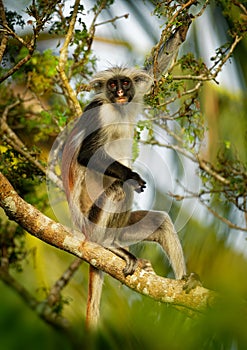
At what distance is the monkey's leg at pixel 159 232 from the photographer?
449 cm

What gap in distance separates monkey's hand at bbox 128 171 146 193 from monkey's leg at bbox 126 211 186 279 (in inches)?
12.5

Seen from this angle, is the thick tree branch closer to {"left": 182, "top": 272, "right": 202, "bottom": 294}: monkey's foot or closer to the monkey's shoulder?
{"left": 182, "top": 272, "right": 202, "bottom": 294}: monkey's foot

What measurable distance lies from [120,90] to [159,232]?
165cm

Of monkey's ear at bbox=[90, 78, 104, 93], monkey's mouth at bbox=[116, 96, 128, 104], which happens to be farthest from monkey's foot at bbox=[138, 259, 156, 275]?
monkey's ear at bbox=[90, 78, 104, 93]

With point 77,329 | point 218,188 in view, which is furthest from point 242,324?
point 218,188

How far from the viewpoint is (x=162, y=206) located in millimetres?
5195

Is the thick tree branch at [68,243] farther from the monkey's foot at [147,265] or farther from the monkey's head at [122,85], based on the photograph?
the monkey's head at [122,85]

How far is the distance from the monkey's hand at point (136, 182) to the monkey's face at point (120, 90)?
987mm

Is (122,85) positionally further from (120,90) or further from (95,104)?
(95,104)

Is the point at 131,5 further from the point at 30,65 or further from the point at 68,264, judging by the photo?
the point at 68,264

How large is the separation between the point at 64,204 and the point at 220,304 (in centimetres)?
637

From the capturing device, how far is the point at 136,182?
4.71 metres

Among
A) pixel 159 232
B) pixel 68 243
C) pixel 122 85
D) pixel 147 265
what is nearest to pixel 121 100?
pixel 122 85

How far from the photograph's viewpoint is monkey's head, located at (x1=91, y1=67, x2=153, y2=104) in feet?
17.8
